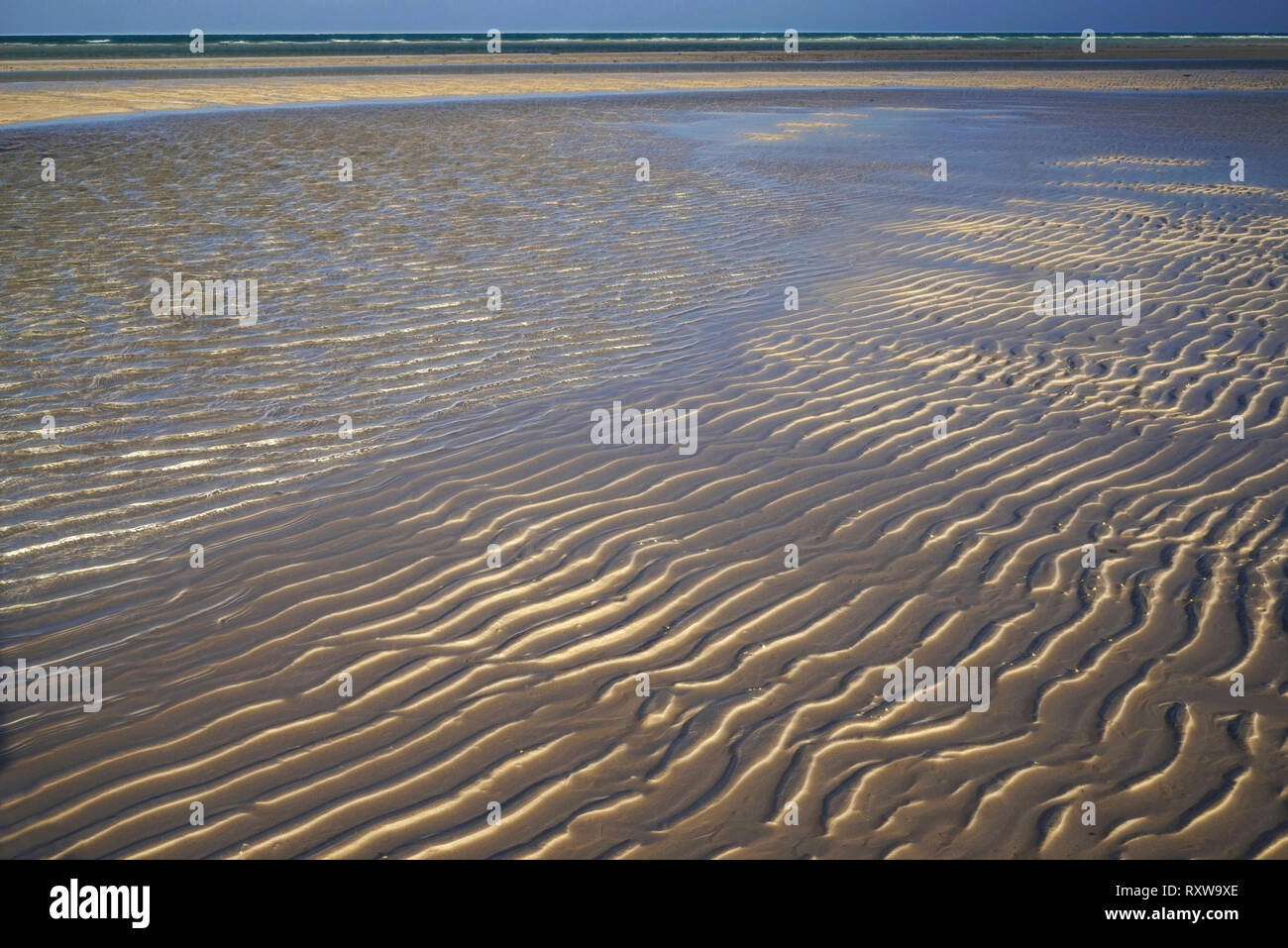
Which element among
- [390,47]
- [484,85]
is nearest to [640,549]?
[484,85]

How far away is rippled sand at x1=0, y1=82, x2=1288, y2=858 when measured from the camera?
10.2 ft

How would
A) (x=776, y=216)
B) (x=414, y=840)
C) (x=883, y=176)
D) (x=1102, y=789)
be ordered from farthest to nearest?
(x=883, y=176) < (x=776, y=216) < (x=1102, y=789) < (x=414, y=840)

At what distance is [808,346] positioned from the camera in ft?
23.5

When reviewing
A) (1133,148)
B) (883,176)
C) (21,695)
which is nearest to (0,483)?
(21,695)

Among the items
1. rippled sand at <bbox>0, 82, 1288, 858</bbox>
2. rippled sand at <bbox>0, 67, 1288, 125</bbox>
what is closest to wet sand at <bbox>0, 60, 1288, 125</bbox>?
rippled sand at <bbox>0, 67, 1288, 125</bbox>

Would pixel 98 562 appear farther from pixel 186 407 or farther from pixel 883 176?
pixel 883 176

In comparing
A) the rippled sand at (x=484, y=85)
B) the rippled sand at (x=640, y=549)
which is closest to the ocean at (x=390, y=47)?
the rippled sand at (x=484, y=85)

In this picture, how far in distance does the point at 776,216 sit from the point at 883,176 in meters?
4.13

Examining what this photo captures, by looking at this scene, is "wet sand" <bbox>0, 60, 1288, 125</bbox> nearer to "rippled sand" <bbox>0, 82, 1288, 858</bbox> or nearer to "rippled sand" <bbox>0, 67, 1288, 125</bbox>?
"rippled sand" <bbox>0, 67, 1288, 125</bbox>

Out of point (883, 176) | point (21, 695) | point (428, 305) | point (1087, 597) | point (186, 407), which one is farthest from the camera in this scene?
point (883, 176)

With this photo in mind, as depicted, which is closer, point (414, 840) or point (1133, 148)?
point (414, 840)

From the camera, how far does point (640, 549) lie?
4516 mm

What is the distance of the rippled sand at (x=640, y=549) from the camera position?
10.2 feet

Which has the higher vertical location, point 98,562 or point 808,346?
point 808,346
